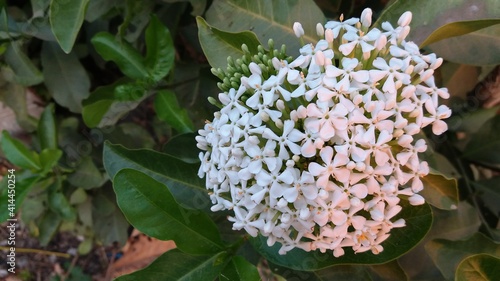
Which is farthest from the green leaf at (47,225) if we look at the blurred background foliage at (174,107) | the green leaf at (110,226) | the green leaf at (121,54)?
the green leaf at (121,54)

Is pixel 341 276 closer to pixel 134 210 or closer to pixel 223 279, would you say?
pixel 223 279

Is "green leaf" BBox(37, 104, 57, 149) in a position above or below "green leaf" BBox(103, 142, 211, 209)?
below

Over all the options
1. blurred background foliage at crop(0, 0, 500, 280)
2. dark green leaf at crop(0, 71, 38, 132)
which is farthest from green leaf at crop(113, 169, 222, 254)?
dark green leaf at crop(0, 71, 38, 132)

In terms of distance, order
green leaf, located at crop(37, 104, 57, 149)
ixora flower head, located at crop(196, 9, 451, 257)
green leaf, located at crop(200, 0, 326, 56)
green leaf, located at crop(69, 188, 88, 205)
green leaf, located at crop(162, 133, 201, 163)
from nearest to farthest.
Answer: ixora flower head, located at crop(196, 9, 451, 257), green leaf, located at crop(200, 0, 326, 56), green leaf, located at crop(162, 133, 201, 163), green leaf, located at crop(37, 104, 57, 149), green leaf, located at crop(69, 188, 88, 205)

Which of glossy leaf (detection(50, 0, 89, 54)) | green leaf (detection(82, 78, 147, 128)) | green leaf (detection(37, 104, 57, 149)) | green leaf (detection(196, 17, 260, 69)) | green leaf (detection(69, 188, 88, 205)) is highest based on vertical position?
green leaf (detection(196, 17, 260, 69))

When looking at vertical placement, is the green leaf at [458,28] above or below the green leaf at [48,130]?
above

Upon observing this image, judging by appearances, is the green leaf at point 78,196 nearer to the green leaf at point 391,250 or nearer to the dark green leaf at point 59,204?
the dark green leaf at point 59,204

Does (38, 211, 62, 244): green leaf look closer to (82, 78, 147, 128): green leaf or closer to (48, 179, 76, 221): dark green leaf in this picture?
(48, 179, 76, 221): dark green leaf
